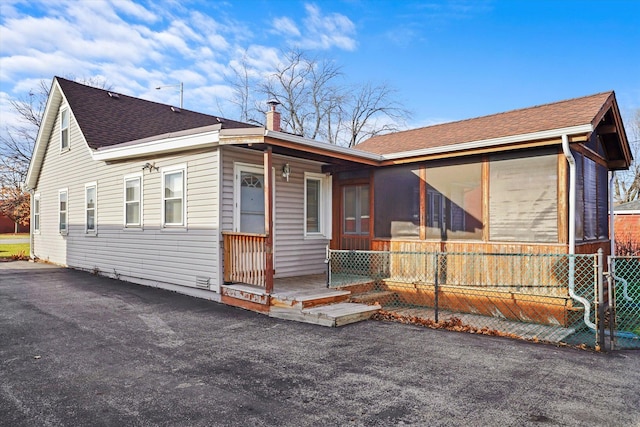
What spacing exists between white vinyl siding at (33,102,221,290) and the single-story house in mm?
41

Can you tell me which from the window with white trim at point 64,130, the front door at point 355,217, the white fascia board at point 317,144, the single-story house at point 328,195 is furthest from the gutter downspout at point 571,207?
the window with white trim at point 64,130

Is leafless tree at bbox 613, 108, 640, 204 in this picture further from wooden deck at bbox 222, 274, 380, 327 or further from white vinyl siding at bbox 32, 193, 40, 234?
white vinyl siding at bbox 32, 193, 40, 234

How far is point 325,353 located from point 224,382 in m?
1.31

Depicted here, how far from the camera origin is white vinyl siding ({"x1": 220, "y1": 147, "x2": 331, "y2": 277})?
8.59 m

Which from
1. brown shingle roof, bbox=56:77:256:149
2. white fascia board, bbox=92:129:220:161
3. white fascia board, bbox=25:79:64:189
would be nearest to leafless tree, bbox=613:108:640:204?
brown shingle roof, bbox=56:77:256:149

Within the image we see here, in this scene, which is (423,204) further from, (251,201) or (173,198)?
(173,198)

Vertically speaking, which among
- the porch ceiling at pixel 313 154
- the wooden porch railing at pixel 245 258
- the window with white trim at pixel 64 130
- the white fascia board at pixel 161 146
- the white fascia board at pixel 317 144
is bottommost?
the wooden porch railing at pixel 245 258

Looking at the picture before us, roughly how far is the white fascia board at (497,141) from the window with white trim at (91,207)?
7.93m

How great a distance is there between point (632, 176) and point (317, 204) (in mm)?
33190

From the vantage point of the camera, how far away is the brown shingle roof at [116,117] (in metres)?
11.6

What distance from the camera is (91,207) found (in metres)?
11.4

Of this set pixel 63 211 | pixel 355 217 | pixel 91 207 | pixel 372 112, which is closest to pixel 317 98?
pixel 372 112

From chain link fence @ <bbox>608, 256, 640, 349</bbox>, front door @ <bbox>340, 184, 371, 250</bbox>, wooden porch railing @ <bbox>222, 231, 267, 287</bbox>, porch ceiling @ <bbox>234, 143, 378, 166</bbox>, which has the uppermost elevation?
porch ceiling @ <bbox>234, 143, 378, 166</bbox>

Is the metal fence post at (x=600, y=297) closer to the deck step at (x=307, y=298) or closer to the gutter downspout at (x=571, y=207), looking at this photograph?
the gutter downspout at (x=571, y=207)
